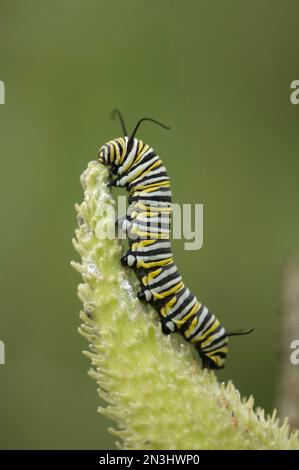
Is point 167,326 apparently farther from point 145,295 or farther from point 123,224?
point 123,224

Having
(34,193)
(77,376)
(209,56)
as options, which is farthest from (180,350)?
(209,56)

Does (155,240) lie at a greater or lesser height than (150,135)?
lesser

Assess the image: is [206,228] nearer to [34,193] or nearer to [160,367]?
→ [34,193]

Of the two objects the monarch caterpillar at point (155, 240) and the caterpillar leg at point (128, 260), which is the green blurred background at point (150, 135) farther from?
the caterpillar leg at point (128, 260)

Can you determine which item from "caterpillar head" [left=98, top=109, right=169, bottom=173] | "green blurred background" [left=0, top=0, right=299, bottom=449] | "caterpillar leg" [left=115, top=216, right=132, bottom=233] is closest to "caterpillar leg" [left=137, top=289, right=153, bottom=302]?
"caterpillar leg" [left=115, top=216, right=132, bottom=233]

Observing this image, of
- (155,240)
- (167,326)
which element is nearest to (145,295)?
(167,326)

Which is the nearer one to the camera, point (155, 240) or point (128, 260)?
point (128, 260)

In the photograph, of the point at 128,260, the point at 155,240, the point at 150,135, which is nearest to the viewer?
the point at 128,260
